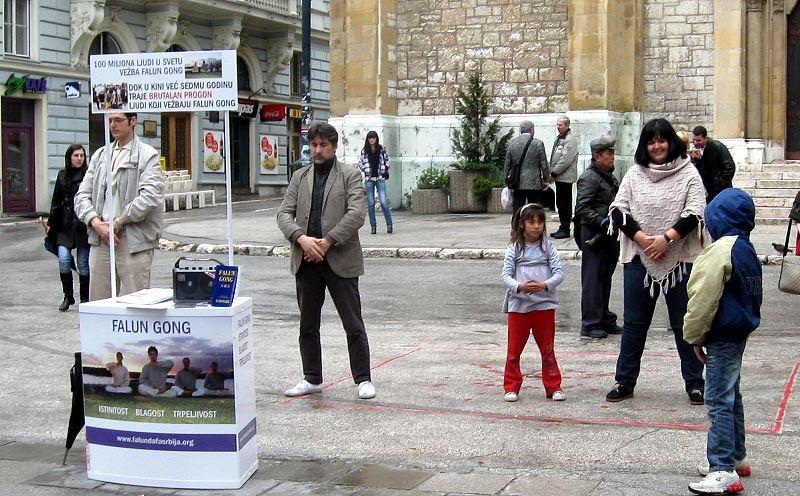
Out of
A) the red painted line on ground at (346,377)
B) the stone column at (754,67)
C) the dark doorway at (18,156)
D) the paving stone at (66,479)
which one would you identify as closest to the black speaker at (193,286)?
the paving stone at (66,479)

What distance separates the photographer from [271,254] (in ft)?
62.4

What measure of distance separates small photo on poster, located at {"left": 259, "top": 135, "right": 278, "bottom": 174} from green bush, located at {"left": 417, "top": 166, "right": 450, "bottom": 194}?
19.4 metres

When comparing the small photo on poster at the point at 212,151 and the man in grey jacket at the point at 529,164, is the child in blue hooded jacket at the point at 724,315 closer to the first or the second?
→ the man in grey jacket at the point at 529,164

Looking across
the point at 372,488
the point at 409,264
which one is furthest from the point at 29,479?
the point at 409,264

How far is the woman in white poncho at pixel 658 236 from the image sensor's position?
7.80 m

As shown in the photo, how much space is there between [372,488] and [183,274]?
4.86 ft

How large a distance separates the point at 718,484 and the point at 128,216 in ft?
14.4

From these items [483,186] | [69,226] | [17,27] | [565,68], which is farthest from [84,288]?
[17,27]

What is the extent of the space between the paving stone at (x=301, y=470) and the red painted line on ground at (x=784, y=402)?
251 centimetres

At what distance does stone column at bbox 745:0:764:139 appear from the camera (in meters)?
24.0

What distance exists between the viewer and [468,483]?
6219mm

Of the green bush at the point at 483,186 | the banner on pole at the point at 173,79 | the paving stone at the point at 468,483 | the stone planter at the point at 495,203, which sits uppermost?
the banner on pole at the point at 173,79

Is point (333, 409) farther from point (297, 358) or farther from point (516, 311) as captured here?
point (297, 358)

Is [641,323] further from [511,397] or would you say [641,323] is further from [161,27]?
[161,27]
